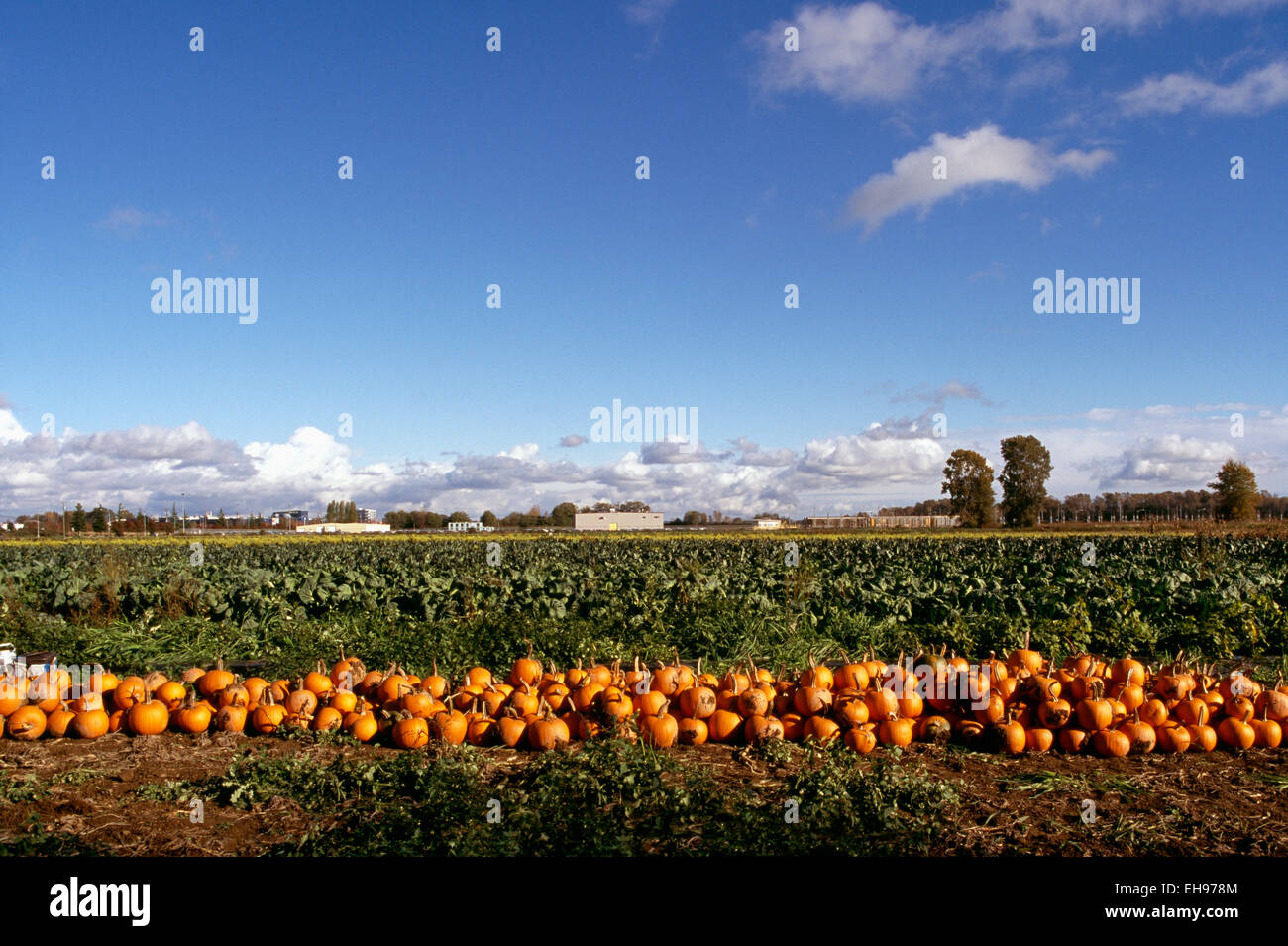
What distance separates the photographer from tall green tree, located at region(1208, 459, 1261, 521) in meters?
77.4

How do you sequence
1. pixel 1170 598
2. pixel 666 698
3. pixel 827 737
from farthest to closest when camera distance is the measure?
1. pixel 1170 598
2. pixel 666 698
3. pixel 827 737

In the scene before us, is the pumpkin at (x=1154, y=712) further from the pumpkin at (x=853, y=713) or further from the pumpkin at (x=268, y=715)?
the pumpkin at (x=268, y=715)

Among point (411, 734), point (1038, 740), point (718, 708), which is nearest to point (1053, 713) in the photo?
point (1038, 740)

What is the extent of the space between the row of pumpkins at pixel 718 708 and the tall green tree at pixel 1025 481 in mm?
90130

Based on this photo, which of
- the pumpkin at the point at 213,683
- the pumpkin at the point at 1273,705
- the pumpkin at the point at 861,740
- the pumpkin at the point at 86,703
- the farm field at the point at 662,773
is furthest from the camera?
the pumpkin at the point at 213,683

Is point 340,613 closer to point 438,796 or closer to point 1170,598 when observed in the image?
point 438,796

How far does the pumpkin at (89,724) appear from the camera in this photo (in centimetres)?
631

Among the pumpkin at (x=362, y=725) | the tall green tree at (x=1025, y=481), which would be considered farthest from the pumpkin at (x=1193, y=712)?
the tall green tree at (x=1025, y=481)

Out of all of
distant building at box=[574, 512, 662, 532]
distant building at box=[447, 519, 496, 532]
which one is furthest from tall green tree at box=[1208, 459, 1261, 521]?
distant building at box=[447, 519, 496, 532]

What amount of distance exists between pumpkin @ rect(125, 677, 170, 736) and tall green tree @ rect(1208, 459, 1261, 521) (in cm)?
8879
